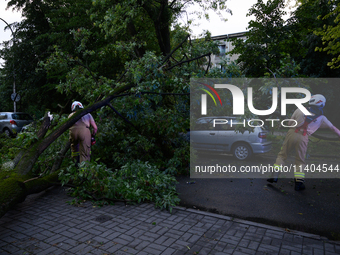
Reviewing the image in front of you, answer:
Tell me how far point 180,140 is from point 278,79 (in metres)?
3.29

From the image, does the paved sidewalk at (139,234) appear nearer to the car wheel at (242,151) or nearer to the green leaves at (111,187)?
the green leaves at (111,187)

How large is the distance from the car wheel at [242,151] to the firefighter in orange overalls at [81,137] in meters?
5.73

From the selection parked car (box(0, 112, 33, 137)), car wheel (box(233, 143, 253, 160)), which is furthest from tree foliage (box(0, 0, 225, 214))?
parked car (box(0, 112, 33, 137))

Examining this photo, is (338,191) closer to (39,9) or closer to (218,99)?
(218,99)

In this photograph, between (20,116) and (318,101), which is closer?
(318,101)

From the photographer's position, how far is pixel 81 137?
6.46 meters

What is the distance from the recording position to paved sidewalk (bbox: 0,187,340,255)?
360 cm

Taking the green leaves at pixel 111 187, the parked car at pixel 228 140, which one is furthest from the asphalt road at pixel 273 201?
the parked car at pixel 228 140

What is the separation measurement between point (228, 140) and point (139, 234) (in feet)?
23.0

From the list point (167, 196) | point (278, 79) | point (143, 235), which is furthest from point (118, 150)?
point (278, 79)

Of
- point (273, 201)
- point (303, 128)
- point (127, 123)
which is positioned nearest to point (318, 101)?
point (303, 128)

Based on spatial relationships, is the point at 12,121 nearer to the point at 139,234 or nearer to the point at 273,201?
the point at 139,234

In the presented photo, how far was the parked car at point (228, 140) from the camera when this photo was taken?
9.81 meters

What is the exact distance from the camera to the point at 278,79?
20.4 feet
